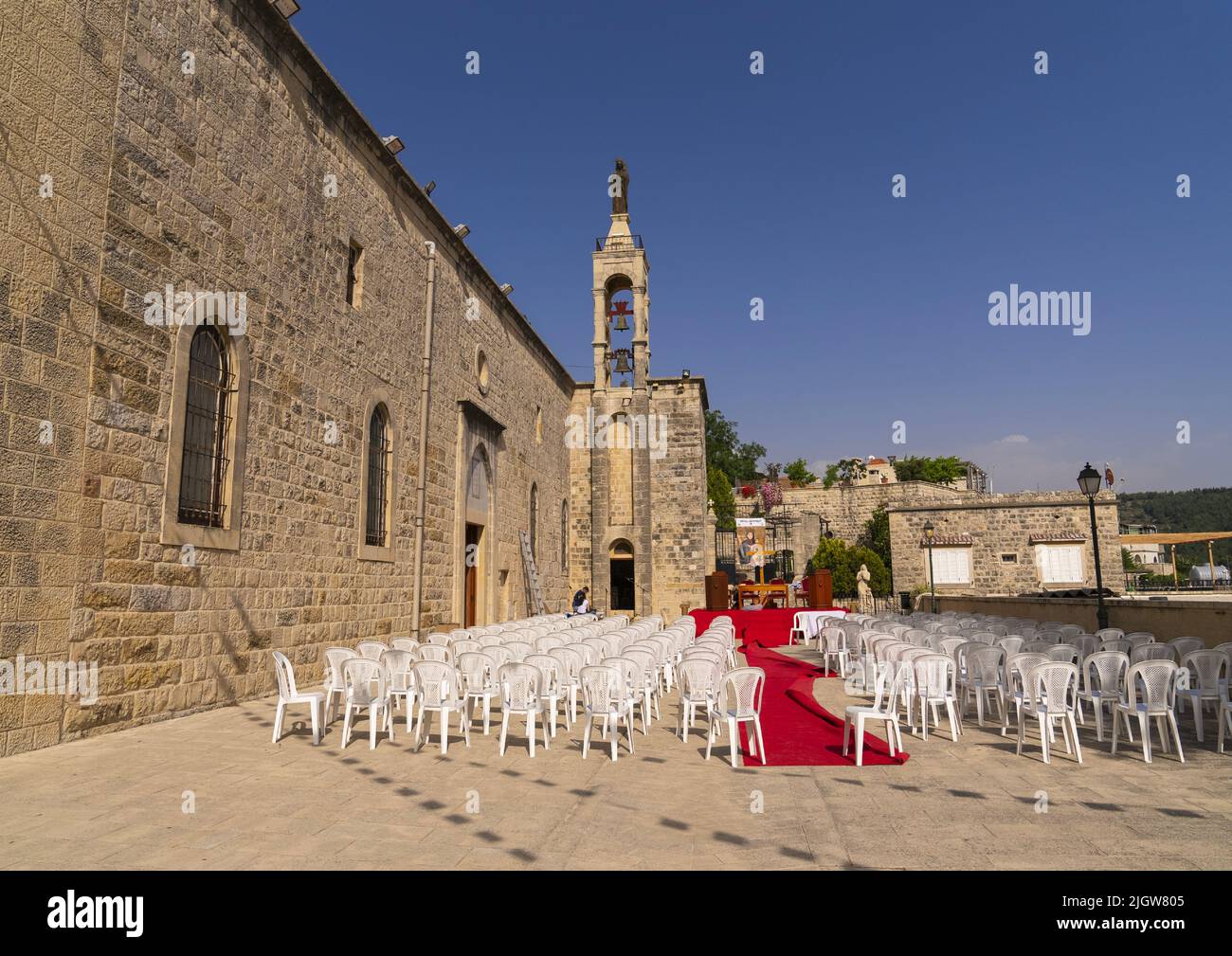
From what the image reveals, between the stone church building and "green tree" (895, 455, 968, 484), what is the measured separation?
51.0 metres

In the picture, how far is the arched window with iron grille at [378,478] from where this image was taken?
1302 centimetres

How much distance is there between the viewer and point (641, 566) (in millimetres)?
26406

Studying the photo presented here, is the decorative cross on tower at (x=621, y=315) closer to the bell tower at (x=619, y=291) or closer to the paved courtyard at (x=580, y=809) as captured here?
the bell tower at (x=619, y=291)

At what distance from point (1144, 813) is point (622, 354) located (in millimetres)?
25001

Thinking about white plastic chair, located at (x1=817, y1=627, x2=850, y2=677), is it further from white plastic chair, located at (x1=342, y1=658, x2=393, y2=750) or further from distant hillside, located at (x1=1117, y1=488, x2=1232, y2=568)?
distant hillside, located at (x1=1117, y1=488, x2=1232, y2=568)

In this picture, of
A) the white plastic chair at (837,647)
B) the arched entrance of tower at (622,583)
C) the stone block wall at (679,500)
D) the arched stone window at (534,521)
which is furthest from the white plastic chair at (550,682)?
the arched entrance of tower at (622,583)

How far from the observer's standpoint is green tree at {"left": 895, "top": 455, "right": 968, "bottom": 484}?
59.4m

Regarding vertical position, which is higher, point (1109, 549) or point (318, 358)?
point (318, 358)

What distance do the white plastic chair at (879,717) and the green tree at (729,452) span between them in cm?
4849

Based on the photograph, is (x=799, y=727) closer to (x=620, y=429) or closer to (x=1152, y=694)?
(x=1152, y=694)

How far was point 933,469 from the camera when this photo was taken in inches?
2363

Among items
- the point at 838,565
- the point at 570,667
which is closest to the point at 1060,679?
the point at 570,667
